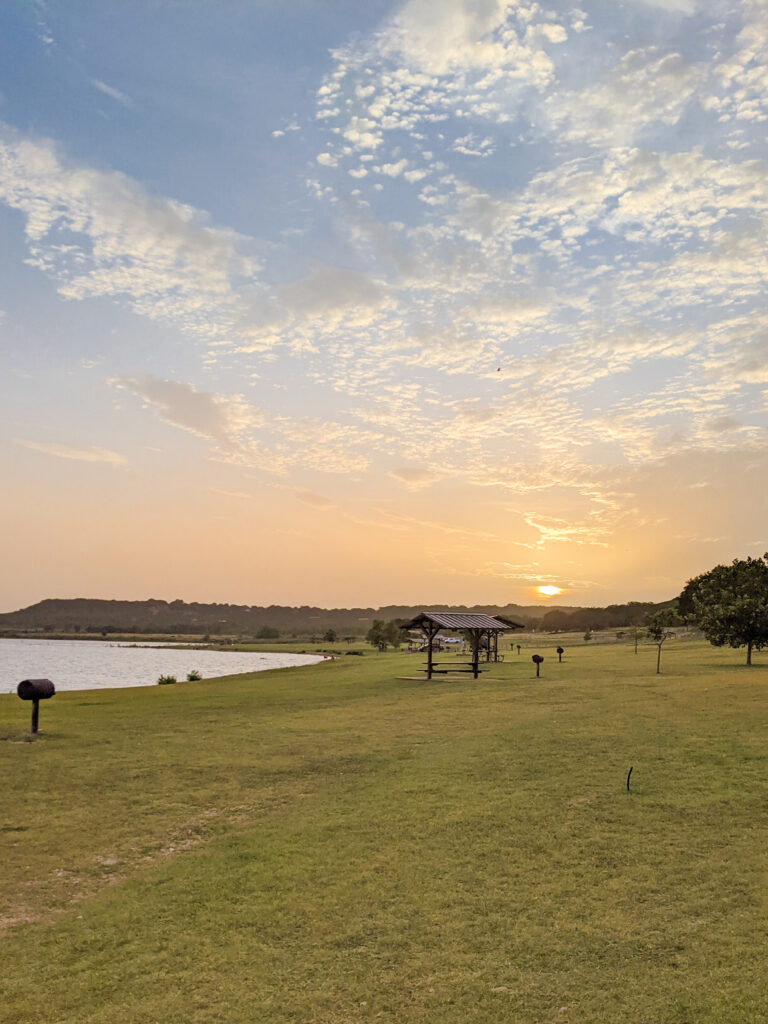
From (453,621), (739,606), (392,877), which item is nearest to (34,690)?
(392,877)

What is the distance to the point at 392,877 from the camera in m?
10.9

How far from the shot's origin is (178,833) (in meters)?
13.5

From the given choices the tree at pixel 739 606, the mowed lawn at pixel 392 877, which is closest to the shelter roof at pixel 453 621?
the tree at pixel 739 606

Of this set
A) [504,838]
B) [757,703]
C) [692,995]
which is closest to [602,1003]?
[692,995]

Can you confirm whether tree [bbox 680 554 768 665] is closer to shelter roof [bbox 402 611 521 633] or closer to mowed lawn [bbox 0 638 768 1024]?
shelter roof [bbox 402 611 521 633]

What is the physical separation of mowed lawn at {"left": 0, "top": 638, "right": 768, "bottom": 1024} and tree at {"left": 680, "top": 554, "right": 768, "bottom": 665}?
28418 mm

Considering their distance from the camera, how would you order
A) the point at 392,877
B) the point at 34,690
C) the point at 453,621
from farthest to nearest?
the point at 453,621, the point at 34,690, the point at 392,877

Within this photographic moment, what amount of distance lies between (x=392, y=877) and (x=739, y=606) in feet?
144

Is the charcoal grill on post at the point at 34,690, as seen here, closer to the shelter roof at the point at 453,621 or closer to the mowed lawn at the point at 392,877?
the mowed lawn at the point at 392,877

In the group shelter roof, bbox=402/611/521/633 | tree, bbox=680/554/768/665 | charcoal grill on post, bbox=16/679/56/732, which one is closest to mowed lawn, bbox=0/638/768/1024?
charcoal grill on post, bbox=16/679/56/732

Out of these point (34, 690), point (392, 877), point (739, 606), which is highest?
point (739, 606)

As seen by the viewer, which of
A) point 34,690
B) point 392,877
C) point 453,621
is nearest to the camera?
point 392,877

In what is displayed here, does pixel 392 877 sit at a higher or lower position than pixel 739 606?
lower

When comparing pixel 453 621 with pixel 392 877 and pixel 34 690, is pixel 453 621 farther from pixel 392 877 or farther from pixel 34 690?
pixel 392 877
